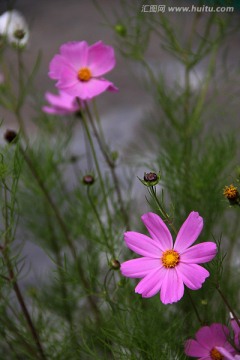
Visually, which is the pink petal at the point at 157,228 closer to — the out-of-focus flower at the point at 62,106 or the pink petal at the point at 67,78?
the pink petal at the point at 67,78

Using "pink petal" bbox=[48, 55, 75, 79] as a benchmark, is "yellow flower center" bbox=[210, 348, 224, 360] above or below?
below

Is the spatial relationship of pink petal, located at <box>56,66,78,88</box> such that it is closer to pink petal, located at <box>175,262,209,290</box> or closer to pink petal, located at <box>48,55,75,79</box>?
pink petal, located at <box>48,55,75,79</box>

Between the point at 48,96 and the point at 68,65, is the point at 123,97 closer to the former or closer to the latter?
the point at 48,96

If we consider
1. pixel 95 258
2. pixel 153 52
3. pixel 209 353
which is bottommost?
pixel 209 353

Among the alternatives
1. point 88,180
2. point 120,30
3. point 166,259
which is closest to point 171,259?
point 166,259

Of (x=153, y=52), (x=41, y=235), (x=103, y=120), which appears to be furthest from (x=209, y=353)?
(x=153, y=52)

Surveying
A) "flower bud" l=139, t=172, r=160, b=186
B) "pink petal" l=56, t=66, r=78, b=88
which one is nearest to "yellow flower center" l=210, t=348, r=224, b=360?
"flower bud" l=139, t=172, r=160, b=186

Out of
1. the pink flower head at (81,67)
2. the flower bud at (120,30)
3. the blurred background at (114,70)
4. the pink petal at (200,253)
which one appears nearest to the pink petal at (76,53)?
the pink flower head at (81,67)
